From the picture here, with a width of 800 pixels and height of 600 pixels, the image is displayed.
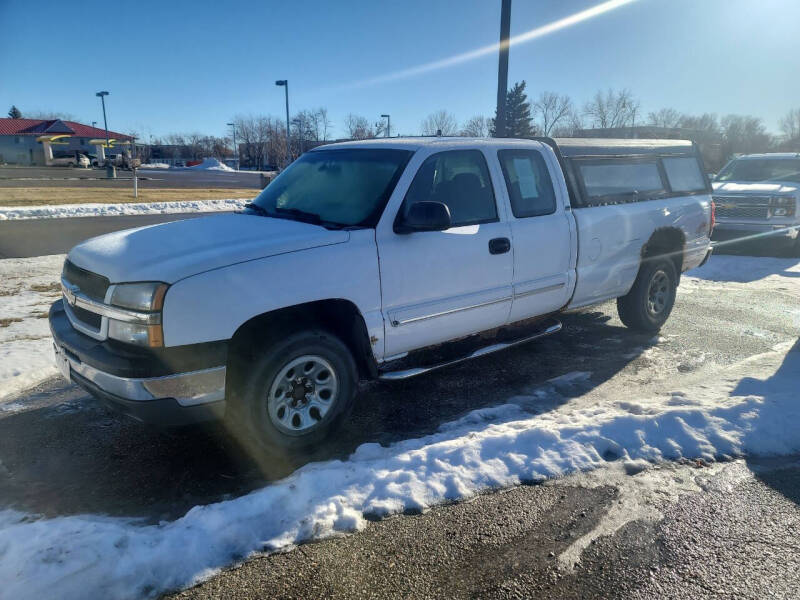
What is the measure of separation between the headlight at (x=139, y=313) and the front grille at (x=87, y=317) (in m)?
0.22

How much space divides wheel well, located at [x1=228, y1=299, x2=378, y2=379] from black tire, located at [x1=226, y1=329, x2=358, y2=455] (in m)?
0.07

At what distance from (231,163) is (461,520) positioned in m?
89.2

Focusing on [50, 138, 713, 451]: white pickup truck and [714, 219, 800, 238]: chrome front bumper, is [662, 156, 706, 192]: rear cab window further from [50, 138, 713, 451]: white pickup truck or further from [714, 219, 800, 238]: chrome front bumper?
[714, 219, 800, 238]: chrome front bumper

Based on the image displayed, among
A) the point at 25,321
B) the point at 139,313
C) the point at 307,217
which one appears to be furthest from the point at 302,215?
the point at 25,321

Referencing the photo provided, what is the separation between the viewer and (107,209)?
18.3 m

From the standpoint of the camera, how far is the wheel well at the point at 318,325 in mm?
3410

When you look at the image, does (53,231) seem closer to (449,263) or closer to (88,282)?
(88,282)

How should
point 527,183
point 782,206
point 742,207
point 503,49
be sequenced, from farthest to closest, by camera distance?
point 742,207 < point 782,206 < point 503,49 < point 527,183

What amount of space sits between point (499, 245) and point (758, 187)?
33.6 ft

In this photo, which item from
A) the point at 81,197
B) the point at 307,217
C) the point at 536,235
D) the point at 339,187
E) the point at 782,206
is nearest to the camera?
the point at 307,217

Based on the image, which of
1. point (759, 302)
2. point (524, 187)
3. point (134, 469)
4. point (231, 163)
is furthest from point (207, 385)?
point (231, 163)

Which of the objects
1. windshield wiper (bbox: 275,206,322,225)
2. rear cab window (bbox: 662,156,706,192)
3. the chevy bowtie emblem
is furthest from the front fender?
rear cab window (bbox: 662,156,706,192)

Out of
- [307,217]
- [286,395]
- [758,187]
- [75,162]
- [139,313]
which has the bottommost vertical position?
[286,395]

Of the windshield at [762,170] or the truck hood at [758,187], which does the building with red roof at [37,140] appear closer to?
the windshield at [762,170]
